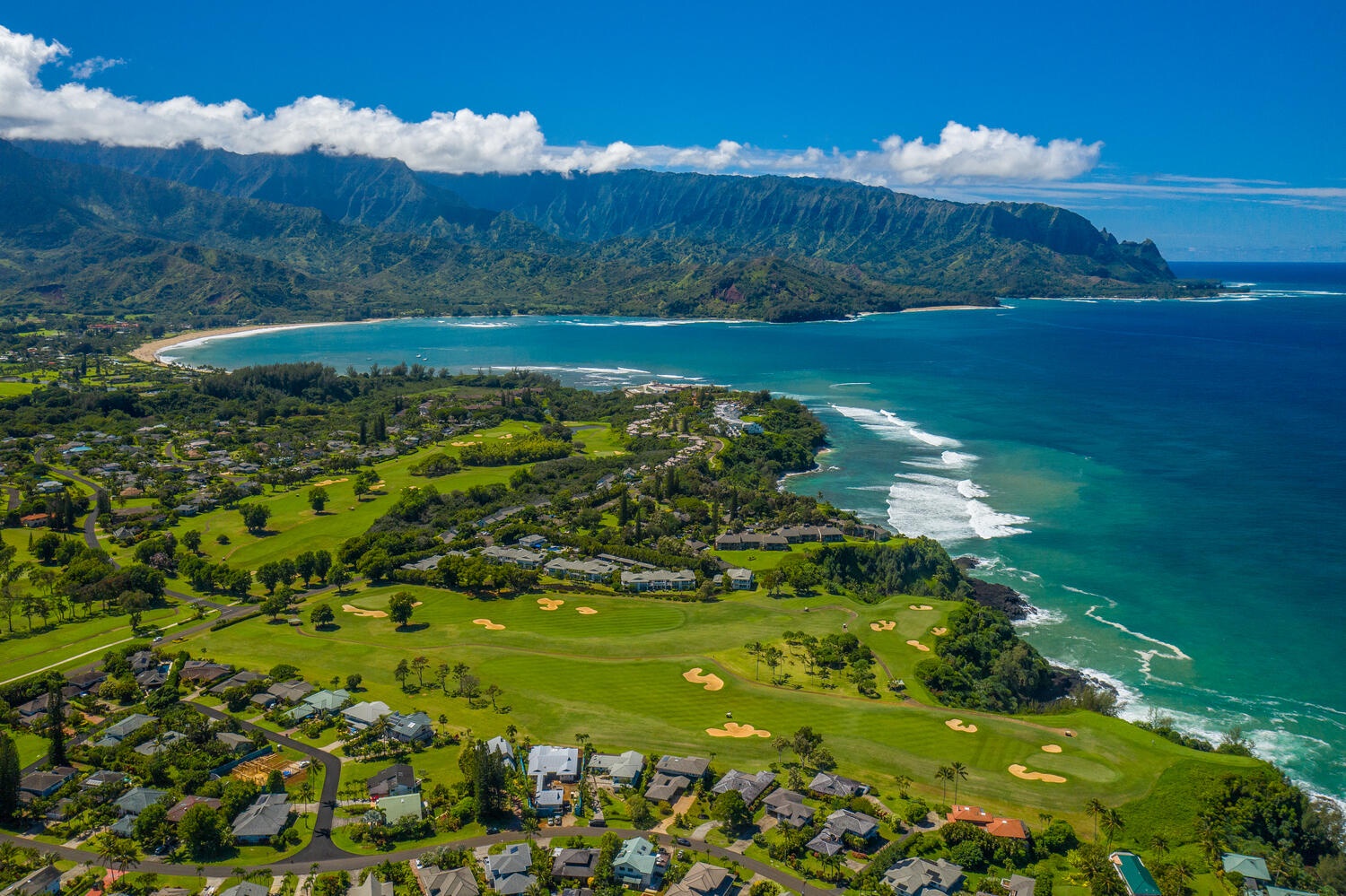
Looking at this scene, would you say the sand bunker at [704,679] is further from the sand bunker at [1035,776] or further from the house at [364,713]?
the house at [364,713]

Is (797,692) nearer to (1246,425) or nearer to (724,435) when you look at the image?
(724,435)

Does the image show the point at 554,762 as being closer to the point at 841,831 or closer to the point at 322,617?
the point at 841,831

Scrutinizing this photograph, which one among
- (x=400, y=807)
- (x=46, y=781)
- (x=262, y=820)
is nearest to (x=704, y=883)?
(x=400, y=807)

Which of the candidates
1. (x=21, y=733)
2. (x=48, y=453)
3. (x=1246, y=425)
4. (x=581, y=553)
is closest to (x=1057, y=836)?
(x=581, y=553)

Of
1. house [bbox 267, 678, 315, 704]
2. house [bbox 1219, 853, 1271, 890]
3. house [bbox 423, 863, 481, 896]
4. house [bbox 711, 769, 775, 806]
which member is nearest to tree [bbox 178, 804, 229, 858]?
house [bbox 423, 863, 481, 896]

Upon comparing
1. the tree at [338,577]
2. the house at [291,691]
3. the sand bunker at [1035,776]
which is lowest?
the tree at [338,577]

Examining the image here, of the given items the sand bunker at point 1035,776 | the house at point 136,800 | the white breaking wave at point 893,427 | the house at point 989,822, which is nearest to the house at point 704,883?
the house at point 989,822

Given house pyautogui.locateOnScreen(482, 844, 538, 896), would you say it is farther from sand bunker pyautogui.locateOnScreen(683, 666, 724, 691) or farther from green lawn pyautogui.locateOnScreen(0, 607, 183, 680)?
green lawn pyautogui.locateOnScreen(0, 607, 183, 680)
